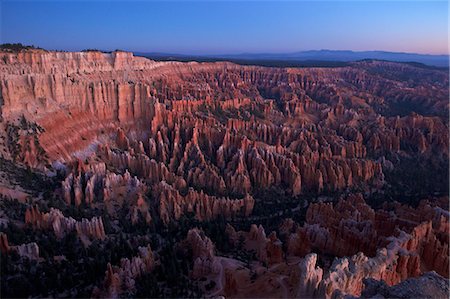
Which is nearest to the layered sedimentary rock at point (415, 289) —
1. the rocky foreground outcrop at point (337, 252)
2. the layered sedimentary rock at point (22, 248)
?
the rocky foreground outcrop at point (337, 252)

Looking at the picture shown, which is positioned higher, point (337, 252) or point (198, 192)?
point (198, 192)

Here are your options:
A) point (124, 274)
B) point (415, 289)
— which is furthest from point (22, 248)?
point (415, 289)

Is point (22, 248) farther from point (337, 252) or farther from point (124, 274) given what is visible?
point (337, 252)

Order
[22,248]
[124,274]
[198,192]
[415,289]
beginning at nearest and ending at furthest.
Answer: [415,289]
[124,274]
[22,248]
[198,192]

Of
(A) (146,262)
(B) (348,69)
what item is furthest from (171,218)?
(B) (348,69)

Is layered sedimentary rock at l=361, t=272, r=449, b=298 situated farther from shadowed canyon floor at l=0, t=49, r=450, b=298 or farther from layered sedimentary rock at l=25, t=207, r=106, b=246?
layered sedimentary rock at l=25, t=207, r=106, b=246

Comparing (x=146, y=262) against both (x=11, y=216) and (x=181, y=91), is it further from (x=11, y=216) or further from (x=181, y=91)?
(x=181, y=91)

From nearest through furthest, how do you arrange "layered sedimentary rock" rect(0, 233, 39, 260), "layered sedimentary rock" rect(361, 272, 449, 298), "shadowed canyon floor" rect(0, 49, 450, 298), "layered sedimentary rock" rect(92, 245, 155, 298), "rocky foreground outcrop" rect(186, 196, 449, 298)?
"layered sedimentary rock" rect(361, 272, 449, 298) → "rocky foreground outcrop" rect(186, 196, 449, 298) → "layered sedimentary rock" rect(92, 245, 155, 298) → "shadowed canyon floor" rect(0, 49, 450, 298) → "layered sedimentary rock" rect(0, 233, 39, 260)

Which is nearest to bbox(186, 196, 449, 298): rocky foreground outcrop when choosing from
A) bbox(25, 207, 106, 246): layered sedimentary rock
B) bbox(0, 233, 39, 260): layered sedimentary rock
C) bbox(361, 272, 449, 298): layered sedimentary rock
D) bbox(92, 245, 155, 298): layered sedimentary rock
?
bbox(361, 272, 449, 298): layered sedimentary rock
